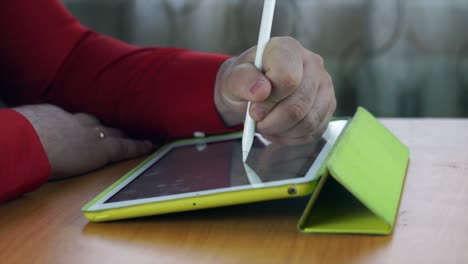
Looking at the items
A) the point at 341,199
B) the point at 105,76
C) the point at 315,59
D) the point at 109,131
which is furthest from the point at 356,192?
the point at 105,76

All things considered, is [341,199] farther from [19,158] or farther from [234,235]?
[19,158]

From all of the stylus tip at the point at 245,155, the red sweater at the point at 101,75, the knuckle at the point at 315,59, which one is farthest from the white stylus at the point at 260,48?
the red sweater at the point at 101,75

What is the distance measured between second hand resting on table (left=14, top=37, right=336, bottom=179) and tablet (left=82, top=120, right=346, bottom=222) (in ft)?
0.09

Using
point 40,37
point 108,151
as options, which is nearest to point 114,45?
point 40,37

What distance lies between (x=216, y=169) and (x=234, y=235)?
5.4 inches

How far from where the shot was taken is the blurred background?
1843 mm

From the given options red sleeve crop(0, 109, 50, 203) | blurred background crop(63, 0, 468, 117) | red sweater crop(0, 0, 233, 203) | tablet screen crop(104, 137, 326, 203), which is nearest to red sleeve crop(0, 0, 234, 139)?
red sweater crop(0, 0, 233, 203)

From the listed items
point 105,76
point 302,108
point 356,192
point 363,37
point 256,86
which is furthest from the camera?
point 363,37

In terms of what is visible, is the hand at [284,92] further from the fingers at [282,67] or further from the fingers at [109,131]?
the fingers at [109,131]

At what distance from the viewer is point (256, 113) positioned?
621 mm

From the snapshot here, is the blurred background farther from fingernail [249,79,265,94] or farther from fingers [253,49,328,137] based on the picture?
fingernail [249,79,265,94]

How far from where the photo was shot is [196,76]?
2.94 ft

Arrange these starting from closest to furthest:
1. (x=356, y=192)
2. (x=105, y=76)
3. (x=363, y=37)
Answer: (x=356, y=192), (x=105, y=76), (x=363, y=37)

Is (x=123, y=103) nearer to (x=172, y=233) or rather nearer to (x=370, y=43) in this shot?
(x=172, y=233)
